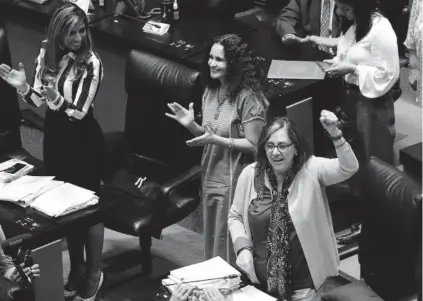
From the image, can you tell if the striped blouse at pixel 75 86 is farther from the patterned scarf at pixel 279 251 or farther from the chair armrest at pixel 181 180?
the patterned scarf at pixel 279 251

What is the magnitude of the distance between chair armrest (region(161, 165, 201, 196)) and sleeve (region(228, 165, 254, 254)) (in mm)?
1118

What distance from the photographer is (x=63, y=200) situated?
5.89 metres

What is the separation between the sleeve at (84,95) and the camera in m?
6.19

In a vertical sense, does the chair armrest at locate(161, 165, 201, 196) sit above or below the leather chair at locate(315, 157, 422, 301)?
below

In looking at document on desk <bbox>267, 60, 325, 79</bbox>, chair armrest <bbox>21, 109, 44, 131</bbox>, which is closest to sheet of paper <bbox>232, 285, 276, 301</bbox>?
document on desk <bbox>267, 60, 325, 79</bbox>

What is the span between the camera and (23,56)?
7.91m

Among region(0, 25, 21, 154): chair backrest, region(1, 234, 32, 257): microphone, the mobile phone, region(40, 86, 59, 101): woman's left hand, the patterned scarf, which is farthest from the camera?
region(0, 25, 21, 154): chair backrest

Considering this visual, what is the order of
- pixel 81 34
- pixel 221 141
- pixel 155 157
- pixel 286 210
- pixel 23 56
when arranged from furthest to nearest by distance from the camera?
pixel 23 56
pixel 155 157
pixel 81 34
pixel 221 141
pixel 286 210

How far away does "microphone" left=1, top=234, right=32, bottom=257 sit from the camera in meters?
5.49

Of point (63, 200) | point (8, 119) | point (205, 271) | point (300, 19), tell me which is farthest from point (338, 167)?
point (8, 119)

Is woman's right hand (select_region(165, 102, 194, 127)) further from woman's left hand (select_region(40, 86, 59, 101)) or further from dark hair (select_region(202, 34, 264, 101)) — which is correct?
woman's left hand (select_region(40, 86, 59, 101))

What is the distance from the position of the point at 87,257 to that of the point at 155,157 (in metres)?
0.74

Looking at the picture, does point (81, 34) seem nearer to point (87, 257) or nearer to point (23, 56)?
point (87, 257)

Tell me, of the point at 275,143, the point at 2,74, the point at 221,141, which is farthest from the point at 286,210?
the point at 2,74
